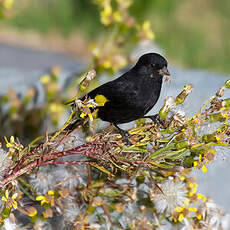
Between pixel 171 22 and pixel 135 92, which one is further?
pixel 171 22

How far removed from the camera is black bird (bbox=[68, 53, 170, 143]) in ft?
2.09

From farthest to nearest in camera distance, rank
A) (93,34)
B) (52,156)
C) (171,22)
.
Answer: (171,22), (93,34), (52,156)

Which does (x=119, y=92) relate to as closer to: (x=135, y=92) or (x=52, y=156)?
(x=135, y=92)

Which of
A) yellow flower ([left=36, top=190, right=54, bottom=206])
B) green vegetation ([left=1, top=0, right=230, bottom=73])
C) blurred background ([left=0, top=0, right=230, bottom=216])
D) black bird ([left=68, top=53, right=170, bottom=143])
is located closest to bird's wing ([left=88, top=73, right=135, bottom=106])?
black bird ([left=68, top=53, right=170, bottom=143])

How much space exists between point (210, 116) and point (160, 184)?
151 mm

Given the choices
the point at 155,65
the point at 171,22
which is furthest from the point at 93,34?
the point at 155,65

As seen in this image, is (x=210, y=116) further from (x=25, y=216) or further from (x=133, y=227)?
(x=25, y=216)

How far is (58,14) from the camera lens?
136 inches

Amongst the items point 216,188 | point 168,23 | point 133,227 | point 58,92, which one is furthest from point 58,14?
point 133,227

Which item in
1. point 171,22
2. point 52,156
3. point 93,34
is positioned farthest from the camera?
point 171,22

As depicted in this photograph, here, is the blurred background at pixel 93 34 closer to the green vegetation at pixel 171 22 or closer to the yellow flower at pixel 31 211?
the green vegetation at pixel 171 22

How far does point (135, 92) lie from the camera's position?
64 cm

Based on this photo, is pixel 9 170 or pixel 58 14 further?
pixel 58 14

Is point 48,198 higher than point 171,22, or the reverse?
point 171,22
